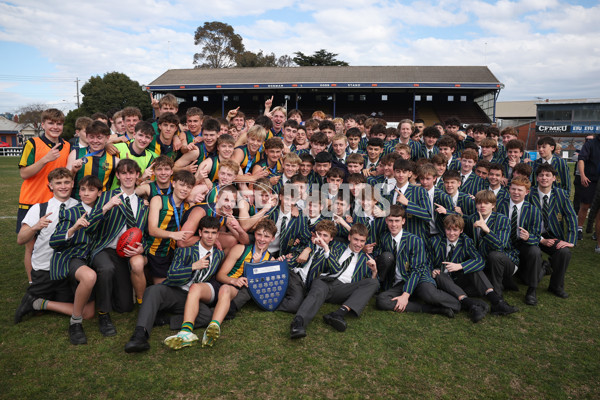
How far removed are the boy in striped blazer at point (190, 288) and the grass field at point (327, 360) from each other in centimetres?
18

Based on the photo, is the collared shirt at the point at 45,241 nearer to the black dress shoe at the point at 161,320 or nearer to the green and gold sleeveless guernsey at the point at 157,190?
the green and gold sleeveless guernsey at the point at 157,190

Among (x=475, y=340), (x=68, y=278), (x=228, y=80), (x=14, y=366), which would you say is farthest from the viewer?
(x=228, y=80)

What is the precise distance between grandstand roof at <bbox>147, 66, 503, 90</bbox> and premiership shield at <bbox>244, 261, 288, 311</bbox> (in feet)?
74.3

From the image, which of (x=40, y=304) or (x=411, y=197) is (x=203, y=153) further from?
(x=411, y=197)

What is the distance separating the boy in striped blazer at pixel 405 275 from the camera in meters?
3.85

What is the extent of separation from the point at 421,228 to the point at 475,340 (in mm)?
1489

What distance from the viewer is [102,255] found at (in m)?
3.60

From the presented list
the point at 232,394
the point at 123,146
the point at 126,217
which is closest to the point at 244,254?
the point at 126,217

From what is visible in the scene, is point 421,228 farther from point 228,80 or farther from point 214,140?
point 228,80

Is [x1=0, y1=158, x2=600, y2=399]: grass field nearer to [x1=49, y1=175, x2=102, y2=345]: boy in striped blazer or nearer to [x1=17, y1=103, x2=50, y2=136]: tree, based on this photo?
[x1=49, y1=175, x2=102, y2=345]: boy in striped blazer

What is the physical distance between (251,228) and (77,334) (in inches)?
74.1

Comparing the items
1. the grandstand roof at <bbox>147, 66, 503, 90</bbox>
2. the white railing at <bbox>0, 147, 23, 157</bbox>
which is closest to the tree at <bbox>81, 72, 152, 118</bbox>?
the white railing at <bbox>0, 147, 23, 157</bbox>

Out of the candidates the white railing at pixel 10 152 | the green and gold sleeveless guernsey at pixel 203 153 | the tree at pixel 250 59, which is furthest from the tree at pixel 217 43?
the green and gold sleeveless guernsey at pixel 203 153

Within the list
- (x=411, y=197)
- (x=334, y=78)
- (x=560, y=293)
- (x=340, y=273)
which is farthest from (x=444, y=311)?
(x=334, y=78)
